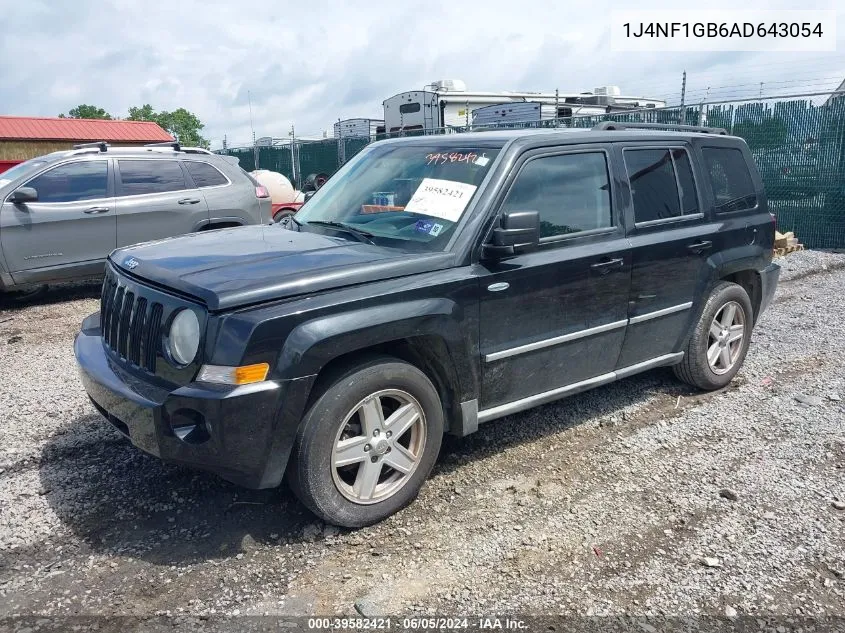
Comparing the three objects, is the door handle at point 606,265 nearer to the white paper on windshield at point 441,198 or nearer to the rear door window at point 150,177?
the white paper on windshield at point 441,198

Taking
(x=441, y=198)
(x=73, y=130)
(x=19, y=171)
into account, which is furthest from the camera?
(x=73, y=130)

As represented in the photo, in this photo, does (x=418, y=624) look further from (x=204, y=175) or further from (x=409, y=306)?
(x=204, y=175)

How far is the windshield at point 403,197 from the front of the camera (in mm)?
3754

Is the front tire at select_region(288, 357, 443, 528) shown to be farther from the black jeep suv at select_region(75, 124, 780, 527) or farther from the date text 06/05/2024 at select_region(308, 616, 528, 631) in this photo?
the date text 06/05/2024 at select_region(308, 616, 528, 631)

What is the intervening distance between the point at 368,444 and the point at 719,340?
3.13 meters

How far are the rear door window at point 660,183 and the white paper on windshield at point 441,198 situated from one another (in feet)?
4.20

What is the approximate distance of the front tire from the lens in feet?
10.3

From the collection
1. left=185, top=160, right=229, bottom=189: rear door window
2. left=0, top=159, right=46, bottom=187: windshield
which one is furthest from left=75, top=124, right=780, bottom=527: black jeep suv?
left=0, top=159, right=46, bottom=187: windshield

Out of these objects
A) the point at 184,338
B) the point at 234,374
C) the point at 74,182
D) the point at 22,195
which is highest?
the point at 74,182

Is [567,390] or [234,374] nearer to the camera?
[234,374]

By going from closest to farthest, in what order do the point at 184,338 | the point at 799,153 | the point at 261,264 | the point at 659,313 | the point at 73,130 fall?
the point at 184,338
the point at 261,264
the point at 659,313
the point at 799,153
the point at 73,130

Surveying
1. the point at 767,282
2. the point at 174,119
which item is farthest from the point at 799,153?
the point at 174,119

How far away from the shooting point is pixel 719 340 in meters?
5.18

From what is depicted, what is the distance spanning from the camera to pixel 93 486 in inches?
149
